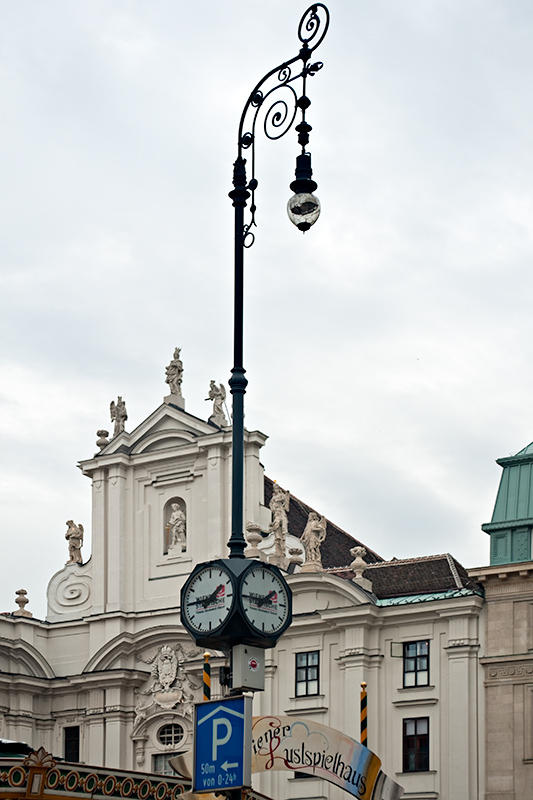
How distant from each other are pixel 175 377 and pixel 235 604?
33333mm

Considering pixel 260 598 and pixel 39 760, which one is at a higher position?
pixel 260 598

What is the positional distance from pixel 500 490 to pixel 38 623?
51.4 ft

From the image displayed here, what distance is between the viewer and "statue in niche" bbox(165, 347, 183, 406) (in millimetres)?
47875

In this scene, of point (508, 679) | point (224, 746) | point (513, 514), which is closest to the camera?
point (224, 746)

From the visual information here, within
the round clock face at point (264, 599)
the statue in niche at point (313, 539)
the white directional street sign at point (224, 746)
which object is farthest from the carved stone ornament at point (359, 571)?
the white directional street sign at point (224, 746)

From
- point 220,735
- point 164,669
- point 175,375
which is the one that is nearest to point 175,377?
point 175,375

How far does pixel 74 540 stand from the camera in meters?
49.0

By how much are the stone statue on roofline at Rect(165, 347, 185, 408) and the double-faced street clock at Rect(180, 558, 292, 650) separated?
32304mm

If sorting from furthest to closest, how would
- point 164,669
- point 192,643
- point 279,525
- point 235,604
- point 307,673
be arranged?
point 164,669 → point 192,643 → point 279,525 → point 307,673 → point 235,604

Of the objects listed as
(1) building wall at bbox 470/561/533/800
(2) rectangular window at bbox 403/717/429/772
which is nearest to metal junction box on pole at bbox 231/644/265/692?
(1) building wall at bbox 470/561/533/800

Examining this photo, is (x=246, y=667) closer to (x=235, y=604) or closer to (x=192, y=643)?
(x=235, y=604)

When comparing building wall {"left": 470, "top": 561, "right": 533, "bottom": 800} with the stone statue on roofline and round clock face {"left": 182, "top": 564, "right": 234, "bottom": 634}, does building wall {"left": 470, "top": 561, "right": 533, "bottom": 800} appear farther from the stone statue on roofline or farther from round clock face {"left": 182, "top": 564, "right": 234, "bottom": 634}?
round clock face {"left": 182, "top": 564, "right": 234, "bottom": 634}

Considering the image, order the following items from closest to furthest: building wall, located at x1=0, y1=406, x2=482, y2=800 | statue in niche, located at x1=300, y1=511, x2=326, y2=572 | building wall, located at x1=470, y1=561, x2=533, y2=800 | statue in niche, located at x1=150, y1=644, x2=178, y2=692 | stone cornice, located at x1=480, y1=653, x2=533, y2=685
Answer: building wall, located at x1=470, y1=561, x2=533, y2=800
stone cornice, located at x1=480, y1=653, x2=533, y2=685
building wall, located at x1=0, y1=406, x2=482, y2=800
statue in niche, located at x1=300, y1=511, x2=326, y2=572
statue in niche, located at x1=150, y1=644, x2=178, y2=692

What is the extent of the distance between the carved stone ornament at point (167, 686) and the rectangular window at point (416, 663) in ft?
20.9
